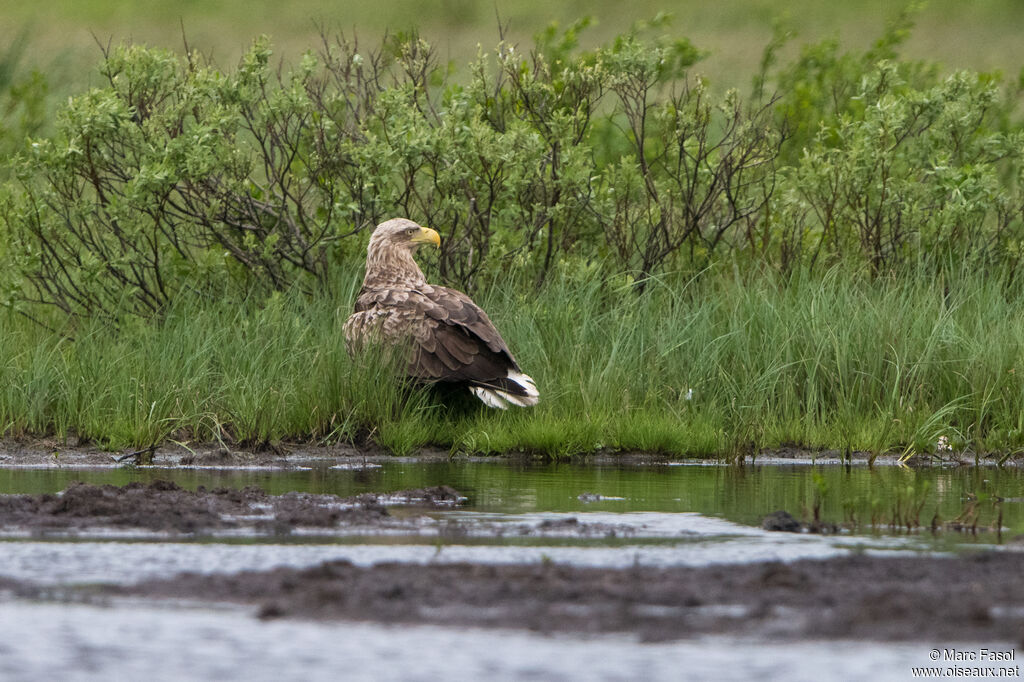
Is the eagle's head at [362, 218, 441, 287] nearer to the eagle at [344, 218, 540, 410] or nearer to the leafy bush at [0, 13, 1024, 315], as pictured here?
the eagle at [344, 218, 540, 410]

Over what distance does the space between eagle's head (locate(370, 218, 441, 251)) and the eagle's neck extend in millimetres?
19

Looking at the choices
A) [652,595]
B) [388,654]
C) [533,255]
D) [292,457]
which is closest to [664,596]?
[652,595]

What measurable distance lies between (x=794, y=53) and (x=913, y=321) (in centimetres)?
3116

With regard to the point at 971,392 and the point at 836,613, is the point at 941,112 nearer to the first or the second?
the point at 971,392

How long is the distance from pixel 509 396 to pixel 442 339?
642mm

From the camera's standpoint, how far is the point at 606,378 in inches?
441

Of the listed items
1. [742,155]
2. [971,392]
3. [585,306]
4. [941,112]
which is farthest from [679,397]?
[941,112]

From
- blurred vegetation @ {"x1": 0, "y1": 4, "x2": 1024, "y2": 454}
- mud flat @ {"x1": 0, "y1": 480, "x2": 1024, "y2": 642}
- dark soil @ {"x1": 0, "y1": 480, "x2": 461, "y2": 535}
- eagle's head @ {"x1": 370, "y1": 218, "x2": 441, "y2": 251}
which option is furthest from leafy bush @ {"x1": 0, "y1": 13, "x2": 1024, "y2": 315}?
mud flat @ {"x1": 0, "y1": 480, "x2": 1024, "y2": 642}

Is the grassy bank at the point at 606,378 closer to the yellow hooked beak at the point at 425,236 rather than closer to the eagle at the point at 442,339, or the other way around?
the eagle at the point at 442,339

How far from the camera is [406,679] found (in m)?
4.41

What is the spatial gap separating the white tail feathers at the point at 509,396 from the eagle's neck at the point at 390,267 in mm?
1288

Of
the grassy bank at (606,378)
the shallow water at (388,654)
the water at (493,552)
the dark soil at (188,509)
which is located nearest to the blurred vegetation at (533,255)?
the grassy bank at (606,378)

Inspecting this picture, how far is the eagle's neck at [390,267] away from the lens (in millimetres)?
11828

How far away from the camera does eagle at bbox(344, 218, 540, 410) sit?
1090 cm
